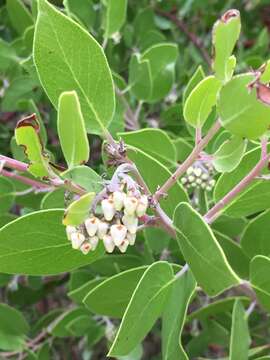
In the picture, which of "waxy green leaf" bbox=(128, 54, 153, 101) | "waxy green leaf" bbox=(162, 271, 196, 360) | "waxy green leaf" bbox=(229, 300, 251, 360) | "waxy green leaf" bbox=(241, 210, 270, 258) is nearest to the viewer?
"waxy green leaf" bbox=(162, 271, 196, 360)

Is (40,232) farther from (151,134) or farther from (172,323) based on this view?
(151,134)

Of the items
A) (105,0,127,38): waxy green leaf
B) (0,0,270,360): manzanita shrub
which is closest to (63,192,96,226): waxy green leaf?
(0,0,270,360): manzanita shrub

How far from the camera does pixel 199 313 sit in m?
1.60

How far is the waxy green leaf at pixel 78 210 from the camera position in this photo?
920 mm

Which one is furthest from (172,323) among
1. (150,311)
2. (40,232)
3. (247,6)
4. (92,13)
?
(247,6)

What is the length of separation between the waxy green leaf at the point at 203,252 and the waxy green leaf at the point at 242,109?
149 mm

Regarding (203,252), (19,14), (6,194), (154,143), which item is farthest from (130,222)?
(19,14)

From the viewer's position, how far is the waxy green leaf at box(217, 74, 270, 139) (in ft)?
3.11

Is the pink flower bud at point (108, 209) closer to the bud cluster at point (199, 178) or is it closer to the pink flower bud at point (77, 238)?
the pink flower bud at point (77, 238)

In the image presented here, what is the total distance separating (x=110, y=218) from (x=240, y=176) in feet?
1.46

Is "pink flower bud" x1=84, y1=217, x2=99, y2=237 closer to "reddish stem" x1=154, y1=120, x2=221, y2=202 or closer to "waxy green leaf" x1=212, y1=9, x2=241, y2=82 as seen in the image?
"reddish stem" x1=154, y1=120, x2=221, y2=202

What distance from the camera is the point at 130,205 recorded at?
938 mm

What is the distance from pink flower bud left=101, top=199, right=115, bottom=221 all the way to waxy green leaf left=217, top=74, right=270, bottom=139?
8.2 inches

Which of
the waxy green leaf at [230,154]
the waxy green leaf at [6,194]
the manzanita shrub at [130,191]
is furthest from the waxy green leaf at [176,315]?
the waxy green leaf at [6,194]
